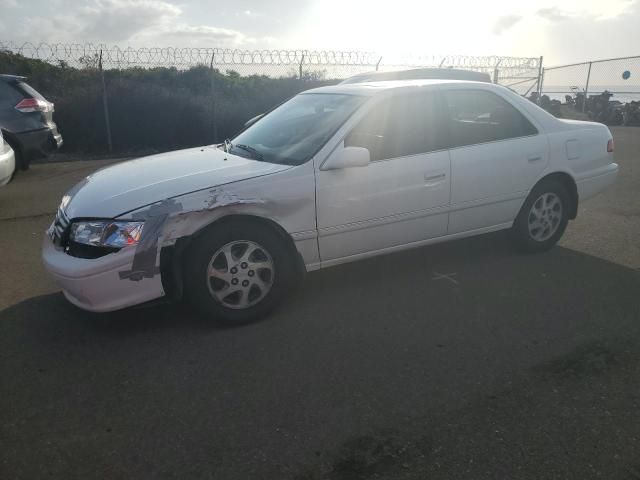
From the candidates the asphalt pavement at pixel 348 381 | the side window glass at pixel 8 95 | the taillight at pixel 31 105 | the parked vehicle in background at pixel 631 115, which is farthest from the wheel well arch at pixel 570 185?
the parked vehicle in background at pixel 631 115

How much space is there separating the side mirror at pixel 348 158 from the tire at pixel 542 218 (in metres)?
1.88

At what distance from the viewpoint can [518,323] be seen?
12.7 feet

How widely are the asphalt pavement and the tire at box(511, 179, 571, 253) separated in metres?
0.33

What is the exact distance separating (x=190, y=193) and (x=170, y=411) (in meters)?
1.39

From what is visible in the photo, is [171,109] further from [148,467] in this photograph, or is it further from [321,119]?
[148,467]

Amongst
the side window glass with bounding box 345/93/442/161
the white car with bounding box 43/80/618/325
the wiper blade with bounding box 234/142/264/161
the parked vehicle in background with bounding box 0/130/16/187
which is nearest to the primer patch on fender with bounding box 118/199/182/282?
the white car with bounding box 43/80/618/325

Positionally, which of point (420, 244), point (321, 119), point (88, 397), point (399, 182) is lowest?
point (88, 397)

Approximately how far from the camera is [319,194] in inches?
158

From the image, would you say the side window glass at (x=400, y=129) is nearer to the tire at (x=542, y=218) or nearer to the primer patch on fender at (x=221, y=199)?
the primer patch on fender at (x=221, y=199)

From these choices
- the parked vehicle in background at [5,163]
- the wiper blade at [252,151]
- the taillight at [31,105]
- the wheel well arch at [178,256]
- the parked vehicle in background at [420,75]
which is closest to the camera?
the wheel well arch at [178,256]

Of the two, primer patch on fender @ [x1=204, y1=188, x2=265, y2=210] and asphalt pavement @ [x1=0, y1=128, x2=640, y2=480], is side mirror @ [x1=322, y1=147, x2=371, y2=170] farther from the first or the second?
asphalt pavement @ [x1=0, y1=128, x2=640, y2=480]

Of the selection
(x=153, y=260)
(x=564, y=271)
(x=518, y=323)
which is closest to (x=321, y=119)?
(x=153, y=260)

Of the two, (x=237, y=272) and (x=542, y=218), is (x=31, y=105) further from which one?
(x=542, y=218)

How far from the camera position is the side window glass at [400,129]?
4.27 meters
